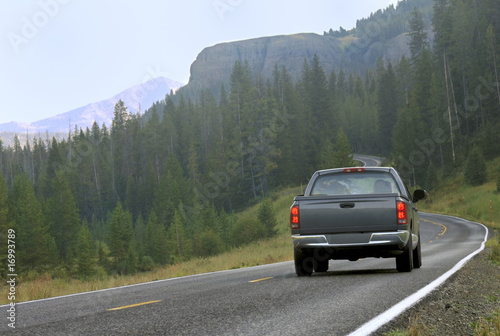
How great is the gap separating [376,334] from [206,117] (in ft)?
453

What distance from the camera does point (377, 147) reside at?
117000 millimetres

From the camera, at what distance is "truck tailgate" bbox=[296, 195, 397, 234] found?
9.14 metres

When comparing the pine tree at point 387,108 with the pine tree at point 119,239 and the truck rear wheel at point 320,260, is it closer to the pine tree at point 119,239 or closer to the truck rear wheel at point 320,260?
the pine tree at point 119,239

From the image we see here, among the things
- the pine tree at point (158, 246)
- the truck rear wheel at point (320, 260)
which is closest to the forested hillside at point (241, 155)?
the pine tree at point (158, 246)

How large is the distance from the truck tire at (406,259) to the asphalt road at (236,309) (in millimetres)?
367

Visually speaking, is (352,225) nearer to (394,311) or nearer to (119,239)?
(394,311)

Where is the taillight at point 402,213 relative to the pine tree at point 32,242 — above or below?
above

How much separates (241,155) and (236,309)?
80.6 meters

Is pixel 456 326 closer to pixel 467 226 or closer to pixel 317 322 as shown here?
pixel 317 322

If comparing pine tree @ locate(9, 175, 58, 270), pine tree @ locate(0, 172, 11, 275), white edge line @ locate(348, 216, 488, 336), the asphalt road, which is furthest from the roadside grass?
pine tree @ locate(9, 175, 58, 270)

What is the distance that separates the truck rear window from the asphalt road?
1604mm

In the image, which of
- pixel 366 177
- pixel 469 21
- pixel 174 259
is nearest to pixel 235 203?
pixel 174 259

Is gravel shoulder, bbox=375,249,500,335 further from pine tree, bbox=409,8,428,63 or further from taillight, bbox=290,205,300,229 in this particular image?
pine tree, bbox=409,8,428,63

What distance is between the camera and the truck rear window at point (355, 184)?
1003 cm
